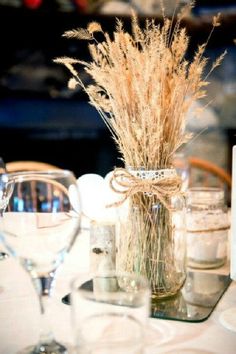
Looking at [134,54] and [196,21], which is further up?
[196,21]

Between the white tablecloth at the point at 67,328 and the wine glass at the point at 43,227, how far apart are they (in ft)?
0.15

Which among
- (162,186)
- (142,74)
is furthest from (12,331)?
(142,74)

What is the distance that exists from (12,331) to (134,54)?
0.43m

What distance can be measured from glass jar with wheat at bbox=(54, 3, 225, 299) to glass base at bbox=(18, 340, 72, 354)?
0.23m

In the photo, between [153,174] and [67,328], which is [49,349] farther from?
[153,174]

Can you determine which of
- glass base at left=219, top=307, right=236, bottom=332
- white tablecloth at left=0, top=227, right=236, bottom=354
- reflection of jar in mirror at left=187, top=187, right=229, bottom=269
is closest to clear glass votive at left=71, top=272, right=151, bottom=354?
white tablecloth at left=0, top=227, right=236, bottom=354

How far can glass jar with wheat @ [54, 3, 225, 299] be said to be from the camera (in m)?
0.75

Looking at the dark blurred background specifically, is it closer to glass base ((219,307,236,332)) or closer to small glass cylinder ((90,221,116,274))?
small glass cylinder ((90,221,116,274))

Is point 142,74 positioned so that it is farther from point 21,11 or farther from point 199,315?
point 21,11

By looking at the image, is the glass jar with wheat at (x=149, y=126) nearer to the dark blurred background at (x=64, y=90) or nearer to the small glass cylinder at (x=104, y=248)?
the small glass cylinder at (x=104, y=248)

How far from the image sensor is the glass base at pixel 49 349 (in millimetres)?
582

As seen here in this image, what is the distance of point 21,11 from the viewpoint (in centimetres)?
270

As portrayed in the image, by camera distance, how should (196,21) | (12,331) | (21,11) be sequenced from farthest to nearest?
(196,21) → (21,11) → (12,331)

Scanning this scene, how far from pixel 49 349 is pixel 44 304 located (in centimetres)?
5
